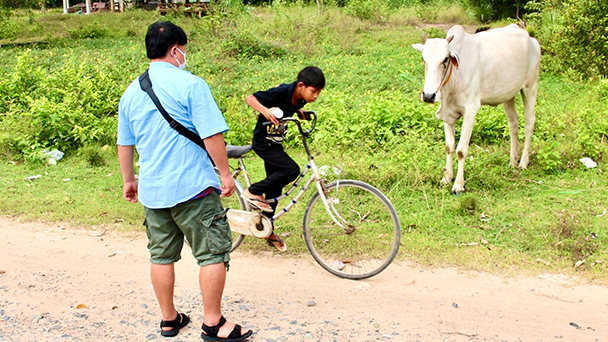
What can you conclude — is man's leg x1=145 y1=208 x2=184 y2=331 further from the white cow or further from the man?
the white cow

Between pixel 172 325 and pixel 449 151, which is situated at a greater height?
pixel 449 151

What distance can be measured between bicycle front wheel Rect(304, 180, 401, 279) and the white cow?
1.36 m

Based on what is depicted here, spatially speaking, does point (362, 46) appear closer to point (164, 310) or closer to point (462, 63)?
point (462, 63)

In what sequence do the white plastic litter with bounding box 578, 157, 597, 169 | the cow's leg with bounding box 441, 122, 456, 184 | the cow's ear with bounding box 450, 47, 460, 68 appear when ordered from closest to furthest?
the cow's ear with bounding box 450, 47, 460, 68, the cow's leg with bounding box 441, 122, 456, 184, the white plastic litter with bounding box 578, 157, 597, 169

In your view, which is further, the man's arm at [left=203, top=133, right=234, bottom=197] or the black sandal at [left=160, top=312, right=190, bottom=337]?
the black sandal at [left=160, top=312, right=190, bottom=337]

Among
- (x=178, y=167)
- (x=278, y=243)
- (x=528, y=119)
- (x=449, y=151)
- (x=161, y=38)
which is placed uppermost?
(x=161, y=38)

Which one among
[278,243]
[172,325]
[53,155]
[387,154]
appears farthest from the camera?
[53,155]

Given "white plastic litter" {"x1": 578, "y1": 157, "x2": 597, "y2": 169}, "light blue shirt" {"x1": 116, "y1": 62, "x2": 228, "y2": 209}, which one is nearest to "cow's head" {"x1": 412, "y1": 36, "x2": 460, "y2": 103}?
"white plastic litter" {"x1": 578, "y1": 157, "x2": 597, "y2": 169}

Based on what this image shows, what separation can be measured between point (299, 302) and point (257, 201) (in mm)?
929

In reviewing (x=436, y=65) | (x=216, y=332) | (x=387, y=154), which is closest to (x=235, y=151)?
(x=216, y=332)

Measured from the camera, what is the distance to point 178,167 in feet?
10.8

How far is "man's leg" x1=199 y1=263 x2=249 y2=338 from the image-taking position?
3.38 meters

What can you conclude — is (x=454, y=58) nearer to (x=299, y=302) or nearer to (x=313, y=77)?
(x=313, y=77)

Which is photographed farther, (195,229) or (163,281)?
(163,281)
